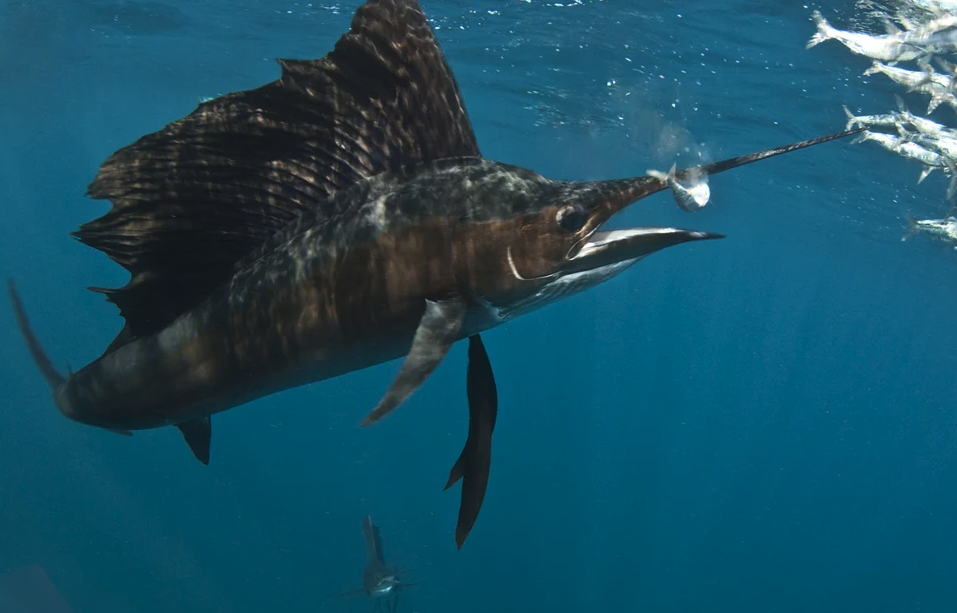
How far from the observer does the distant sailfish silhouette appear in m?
9.71

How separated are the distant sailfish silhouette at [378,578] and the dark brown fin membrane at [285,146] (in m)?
8.05

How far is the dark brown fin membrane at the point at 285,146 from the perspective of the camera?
7.91 ft

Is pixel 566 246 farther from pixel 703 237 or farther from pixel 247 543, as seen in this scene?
pixel 247 543

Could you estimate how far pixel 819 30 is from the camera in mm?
12625

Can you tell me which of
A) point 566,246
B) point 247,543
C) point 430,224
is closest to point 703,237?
point 566,246

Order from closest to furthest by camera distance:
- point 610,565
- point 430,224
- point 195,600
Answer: point 430,224, point 195,600, point 610,565

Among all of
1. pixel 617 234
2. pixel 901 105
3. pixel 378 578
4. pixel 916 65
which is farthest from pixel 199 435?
pixel 901 105

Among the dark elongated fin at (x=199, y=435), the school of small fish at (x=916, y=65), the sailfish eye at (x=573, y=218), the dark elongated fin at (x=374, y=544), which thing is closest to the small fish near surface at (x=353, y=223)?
the sailfish eye at (x=573, y=218)

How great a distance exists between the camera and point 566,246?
2.14 meters

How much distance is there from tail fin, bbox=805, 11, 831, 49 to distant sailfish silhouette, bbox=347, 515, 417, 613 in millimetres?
12179

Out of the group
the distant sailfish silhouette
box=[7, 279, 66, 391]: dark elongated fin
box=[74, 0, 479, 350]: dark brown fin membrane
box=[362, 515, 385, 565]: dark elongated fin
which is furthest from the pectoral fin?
box=[362, 515, 385, 565]: dark elongated fin

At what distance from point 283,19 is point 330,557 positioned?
16402mm

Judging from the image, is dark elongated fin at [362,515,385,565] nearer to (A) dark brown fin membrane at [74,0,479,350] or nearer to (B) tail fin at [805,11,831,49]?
(A) dark brown fin membrane at [74,0,479,350]

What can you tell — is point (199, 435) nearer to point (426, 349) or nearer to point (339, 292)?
point (339, 292)
